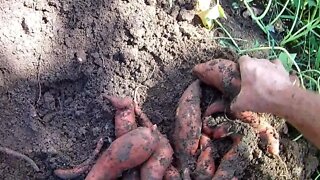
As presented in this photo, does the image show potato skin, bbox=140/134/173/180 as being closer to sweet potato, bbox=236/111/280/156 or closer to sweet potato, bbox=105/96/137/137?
sweet potato, bbox=105/96/137/137

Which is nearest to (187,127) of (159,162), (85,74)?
(159,162)

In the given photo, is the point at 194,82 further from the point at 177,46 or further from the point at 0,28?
the point at 0,28

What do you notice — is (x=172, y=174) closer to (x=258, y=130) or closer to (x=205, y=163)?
(x=205, y=163)

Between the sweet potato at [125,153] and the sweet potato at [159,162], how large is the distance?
0.08 ft

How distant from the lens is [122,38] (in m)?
2.03

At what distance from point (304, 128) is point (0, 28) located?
3.21ft

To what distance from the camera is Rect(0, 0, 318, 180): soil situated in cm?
191

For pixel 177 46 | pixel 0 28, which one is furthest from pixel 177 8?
pixel 0 28

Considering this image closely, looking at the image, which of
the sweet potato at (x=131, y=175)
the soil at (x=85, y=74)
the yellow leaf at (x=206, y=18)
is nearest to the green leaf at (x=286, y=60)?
the soil at (x=85, y=74)

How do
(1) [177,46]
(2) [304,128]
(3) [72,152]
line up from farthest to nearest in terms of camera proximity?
(1) [177,46], (3) [72,152], (2) [304,128]

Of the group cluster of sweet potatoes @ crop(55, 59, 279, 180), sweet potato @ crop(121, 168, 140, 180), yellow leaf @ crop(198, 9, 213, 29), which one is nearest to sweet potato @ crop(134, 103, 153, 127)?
cluster of sweet potatoes @ crop(55, 59, 279, 180)

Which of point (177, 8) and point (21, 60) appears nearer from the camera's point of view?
point (21, 60)

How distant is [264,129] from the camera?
193 centimetres

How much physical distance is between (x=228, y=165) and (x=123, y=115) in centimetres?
35
